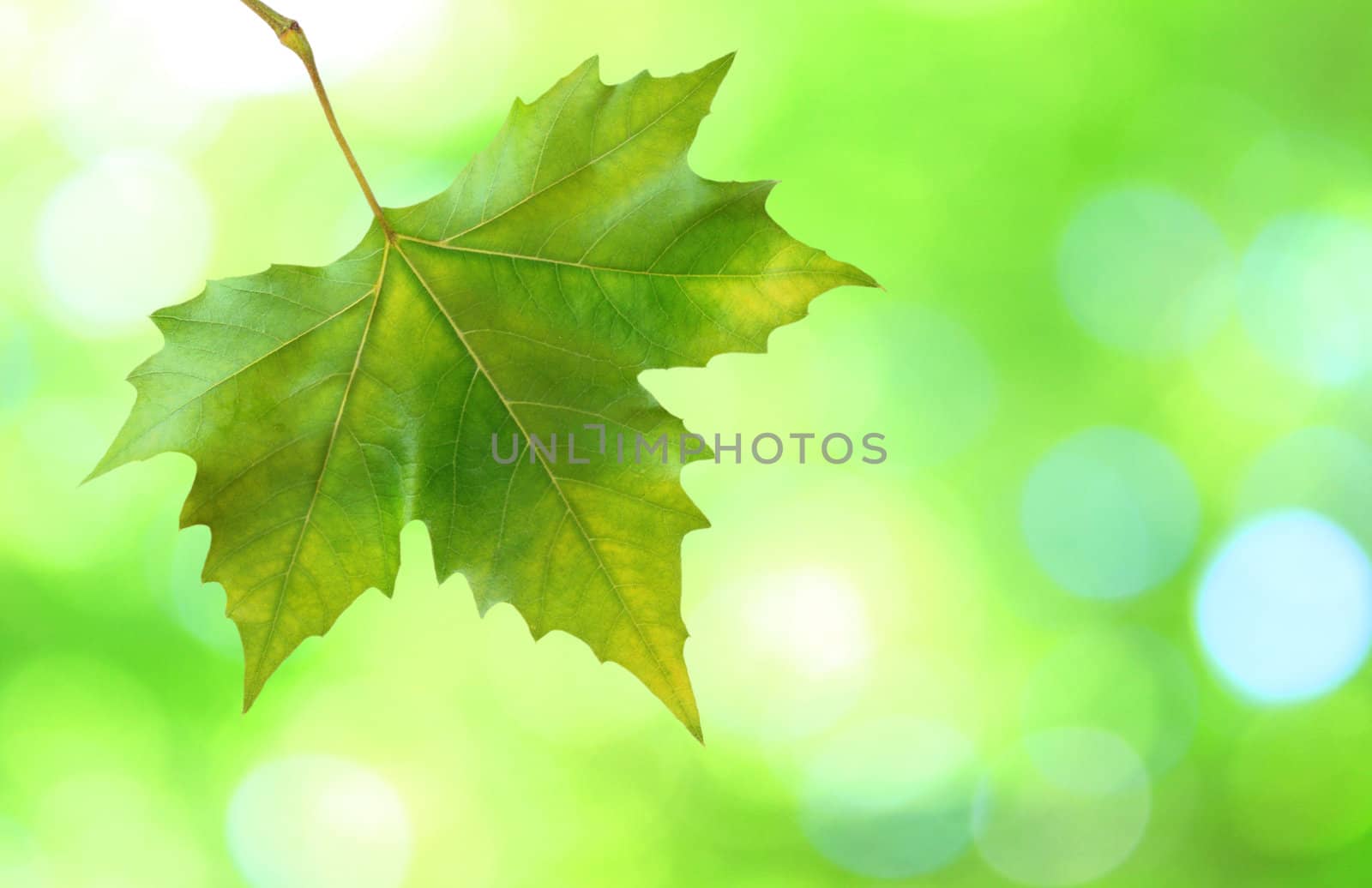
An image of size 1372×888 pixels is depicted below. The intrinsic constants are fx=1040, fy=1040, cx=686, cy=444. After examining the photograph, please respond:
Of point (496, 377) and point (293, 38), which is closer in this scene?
point (293, 38)

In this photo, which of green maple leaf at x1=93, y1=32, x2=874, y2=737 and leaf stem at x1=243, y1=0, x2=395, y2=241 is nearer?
leaf stem at x1=243, y1=0, x2=395, y2=241

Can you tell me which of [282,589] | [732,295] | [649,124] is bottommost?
[282,589]

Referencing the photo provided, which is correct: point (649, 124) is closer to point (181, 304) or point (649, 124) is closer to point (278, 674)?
point (181, 304)

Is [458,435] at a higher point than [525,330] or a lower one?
lower

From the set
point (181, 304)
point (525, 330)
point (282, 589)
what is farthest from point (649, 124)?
point (282, 589)

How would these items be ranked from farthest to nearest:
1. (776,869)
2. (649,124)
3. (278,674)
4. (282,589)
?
(776,869), (278,674), (282,589), (649,124)

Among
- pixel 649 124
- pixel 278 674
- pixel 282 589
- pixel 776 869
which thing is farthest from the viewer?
pixel 776 869

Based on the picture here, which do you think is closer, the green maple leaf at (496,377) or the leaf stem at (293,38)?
the leaf stem at (293,38)

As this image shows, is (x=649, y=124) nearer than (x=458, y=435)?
Yes
